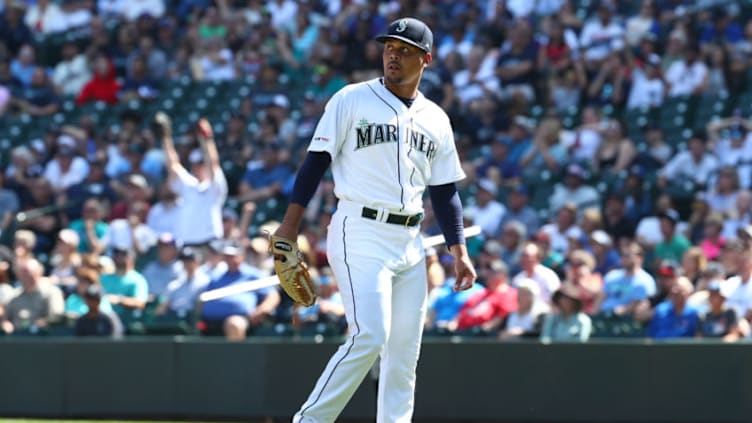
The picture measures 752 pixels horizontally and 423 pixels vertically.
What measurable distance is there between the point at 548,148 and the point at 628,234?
5.47ft

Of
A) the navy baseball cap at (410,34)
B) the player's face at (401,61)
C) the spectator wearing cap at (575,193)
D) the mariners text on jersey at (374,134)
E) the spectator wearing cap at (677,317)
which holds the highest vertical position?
the navy baseball cap at (410,34)

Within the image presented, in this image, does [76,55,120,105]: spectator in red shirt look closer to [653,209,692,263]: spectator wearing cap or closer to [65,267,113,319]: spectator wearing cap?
[65,267,113,319]: spectator wearing cap

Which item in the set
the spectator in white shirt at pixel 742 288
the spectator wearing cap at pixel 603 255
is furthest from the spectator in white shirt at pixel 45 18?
the spectator in white shirt at pixel 742 288

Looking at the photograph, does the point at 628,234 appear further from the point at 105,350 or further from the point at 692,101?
the point at 105,350

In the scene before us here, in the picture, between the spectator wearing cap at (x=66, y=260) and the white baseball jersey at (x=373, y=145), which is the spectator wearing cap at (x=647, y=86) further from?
the white baseball jersey at (x=373, y=145)

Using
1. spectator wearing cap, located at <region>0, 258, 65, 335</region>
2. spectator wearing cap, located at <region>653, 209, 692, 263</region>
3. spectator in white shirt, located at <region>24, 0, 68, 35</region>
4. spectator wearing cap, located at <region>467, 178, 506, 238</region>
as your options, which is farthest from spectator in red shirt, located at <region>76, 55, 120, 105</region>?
spectator wearing cap, located at <region>653, 209, 692, 263</region>

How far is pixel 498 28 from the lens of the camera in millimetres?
14867

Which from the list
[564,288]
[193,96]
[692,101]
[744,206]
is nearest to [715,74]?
[692,101]

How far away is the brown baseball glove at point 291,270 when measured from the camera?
5.55 metres

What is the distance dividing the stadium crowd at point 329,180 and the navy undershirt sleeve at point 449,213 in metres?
3.55

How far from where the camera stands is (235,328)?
32.7 ft

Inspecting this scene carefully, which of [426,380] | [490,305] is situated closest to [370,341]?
[426,380]

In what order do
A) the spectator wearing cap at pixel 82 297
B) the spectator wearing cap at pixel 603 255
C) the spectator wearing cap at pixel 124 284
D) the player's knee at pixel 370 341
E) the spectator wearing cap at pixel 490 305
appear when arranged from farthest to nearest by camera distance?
1. the spectator wearing cap at pixel 124 284
2. the spectator wearing cap at pixel 603 255
3. the spectator wearing cap at pixel 82 297
4. the spectator wearing cap at pixel 490 305
5. the player's knee at pixel 370 341

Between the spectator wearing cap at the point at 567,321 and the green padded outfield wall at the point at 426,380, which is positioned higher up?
the spectator wearing cap at the point at 567,321
